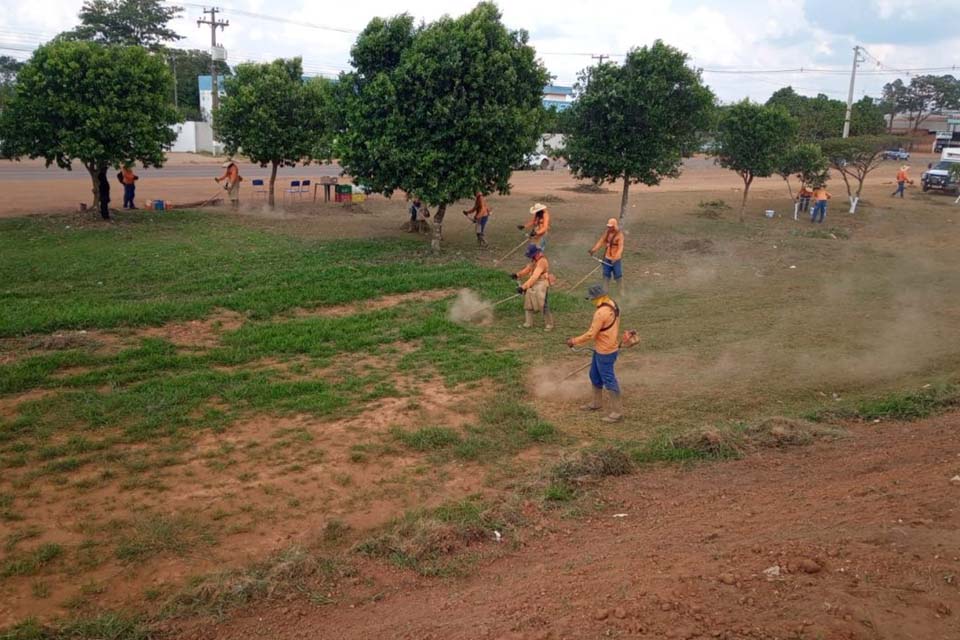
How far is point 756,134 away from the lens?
82.5 ft

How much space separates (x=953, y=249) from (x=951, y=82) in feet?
239

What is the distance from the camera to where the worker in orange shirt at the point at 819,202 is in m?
27.2

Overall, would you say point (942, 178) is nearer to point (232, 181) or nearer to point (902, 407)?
point (232, 181)

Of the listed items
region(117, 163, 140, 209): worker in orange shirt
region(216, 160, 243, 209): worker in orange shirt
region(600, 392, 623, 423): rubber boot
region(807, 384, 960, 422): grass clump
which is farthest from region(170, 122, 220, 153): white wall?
region(807, 384, 960, 422): grass clump

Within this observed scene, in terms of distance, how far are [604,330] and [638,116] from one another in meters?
13.1

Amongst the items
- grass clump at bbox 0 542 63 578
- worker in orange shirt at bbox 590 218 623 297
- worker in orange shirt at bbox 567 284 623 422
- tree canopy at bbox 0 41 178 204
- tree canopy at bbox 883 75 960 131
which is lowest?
grass clump at bbox 0 542 63 578

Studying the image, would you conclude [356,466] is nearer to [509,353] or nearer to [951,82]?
[509,353]

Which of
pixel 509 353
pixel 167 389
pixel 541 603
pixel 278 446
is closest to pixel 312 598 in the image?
pixel 541 603

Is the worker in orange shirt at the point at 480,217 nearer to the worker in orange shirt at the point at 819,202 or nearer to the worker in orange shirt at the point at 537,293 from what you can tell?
the worker in orange shirt at the point at 537,293

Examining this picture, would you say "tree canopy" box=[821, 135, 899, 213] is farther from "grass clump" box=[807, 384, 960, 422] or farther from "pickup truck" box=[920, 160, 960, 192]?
"grass clump" box=[807, 384, 960, 422]

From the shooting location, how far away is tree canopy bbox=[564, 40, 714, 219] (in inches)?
780

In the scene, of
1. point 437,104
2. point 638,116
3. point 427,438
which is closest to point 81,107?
point 437,104

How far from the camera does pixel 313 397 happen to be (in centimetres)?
916

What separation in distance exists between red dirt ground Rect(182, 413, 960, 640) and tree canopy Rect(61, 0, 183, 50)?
182 feet
